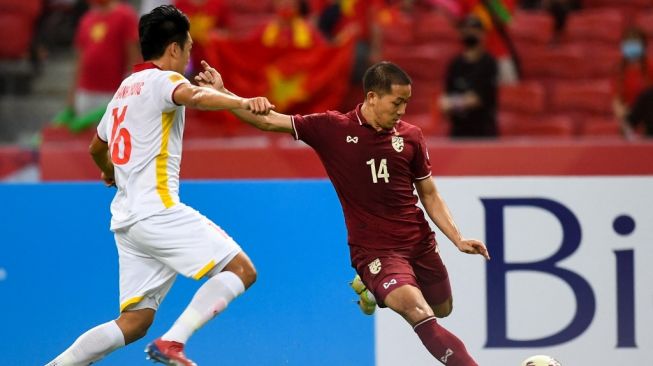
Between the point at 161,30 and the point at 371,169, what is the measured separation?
1211 millimetres

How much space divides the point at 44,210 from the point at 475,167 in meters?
2.82

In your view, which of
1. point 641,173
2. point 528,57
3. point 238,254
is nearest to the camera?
point 238,254

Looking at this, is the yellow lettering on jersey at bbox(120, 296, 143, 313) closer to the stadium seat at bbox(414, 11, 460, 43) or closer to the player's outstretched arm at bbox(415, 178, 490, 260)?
the player's outstretched arm at bbox(415, 178, 490, 260)

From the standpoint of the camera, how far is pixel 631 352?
732 cm

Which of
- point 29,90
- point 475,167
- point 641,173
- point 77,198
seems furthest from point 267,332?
point 29,90

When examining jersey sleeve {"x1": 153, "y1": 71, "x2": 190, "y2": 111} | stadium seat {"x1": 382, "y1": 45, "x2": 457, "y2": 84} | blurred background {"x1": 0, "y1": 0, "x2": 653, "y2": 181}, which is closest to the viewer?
jersey sleeve {"x1": 153, "y1": 71, "x2": 190, "y2": 111}

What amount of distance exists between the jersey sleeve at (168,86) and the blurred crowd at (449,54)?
4.45 metres

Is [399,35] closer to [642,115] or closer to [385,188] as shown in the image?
[642,115]

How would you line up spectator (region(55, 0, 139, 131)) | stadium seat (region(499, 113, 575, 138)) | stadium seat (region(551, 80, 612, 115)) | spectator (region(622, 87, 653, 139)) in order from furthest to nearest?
stadium seat (region(551, 80, 612, 115))
stadium seat (region(499, 113, 575, 138))
spectator (region(55, 0, 139, 131))
spectator (region(622, 87, 653, 139))

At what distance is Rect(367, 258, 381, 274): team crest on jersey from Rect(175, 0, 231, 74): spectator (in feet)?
16.6

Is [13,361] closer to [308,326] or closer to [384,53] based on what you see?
[308,326]

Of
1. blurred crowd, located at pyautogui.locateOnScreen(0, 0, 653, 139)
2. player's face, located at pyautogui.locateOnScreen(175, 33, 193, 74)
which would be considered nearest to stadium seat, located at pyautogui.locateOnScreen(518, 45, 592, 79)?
blurred crowd, located at pyautogui.locateOnScreen(0, 0, 653, 139)

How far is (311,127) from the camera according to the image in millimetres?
6238

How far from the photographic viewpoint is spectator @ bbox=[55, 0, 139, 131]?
35.2ft
